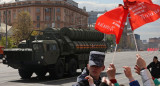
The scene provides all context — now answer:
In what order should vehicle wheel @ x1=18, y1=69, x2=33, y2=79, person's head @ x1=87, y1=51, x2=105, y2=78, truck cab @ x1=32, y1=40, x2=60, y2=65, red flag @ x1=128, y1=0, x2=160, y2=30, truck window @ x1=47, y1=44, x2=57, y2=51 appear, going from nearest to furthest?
person's head @ x1=87, y1=51, x2=105, y2=78 → red flag @ x1=128, y1=0, x2=160, y2=30 → truck cab @ x1=32, y1=40, x2=60, y2=65 → truck window @ x1=47, y1=44, x2=57, y2=51 → vehicle wheel @ x1=18, y1=69, x2=33, y2=79

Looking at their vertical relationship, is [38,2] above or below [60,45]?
above

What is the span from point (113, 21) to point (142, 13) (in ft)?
1.38

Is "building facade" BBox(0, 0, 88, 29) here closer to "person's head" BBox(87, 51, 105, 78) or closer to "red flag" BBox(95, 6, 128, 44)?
"red flag" BBox(95, 6, 128, 44)

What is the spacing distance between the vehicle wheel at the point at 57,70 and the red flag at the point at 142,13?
14.6m

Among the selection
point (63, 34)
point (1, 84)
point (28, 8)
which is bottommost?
point (1, 84)

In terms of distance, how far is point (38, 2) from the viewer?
109188 millimetres

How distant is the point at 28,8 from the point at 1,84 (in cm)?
9607

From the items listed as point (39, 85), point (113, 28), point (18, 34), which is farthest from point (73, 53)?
point (18, 34)

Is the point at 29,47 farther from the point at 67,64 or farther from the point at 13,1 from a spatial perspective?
the point at 13,1

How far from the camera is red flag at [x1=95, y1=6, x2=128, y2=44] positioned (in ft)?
14.8

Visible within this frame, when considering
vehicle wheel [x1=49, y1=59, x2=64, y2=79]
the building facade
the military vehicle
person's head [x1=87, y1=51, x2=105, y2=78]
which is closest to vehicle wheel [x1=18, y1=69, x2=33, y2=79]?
the military vehicle

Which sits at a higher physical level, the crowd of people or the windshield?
the crowd of people

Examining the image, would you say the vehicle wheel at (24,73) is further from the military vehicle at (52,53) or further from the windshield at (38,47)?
the windshield at (38,47)

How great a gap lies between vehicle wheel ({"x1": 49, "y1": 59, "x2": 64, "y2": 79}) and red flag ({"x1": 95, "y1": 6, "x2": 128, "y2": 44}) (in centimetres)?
1455
